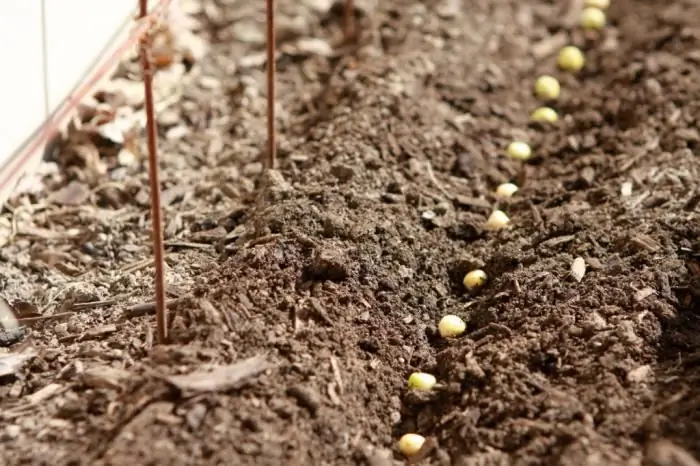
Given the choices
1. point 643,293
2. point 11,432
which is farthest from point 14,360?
point 643,293

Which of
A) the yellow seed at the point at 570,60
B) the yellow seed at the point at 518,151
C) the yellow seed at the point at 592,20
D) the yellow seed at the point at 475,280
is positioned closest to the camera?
the yellow seed at the point at 475,280

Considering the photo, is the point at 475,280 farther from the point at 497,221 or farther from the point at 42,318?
the point at 42,318

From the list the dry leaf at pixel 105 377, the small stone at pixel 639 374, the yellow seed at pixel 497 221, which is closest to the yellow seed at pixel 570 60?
the yellow seed at pixel 497 221

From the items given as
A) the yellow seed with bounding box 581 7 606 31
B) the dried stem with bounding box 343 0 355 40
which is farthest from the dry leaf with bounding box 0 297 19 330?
the yellow seed with bounding box 581 7 606 31

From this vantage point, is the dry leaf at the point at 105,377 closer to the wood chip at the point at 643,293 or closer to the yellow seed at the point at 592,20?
the wood chip at the point at 643,293

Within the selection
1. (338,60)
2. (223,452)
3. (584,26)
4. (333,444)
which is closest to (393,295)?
A: (333,444)
